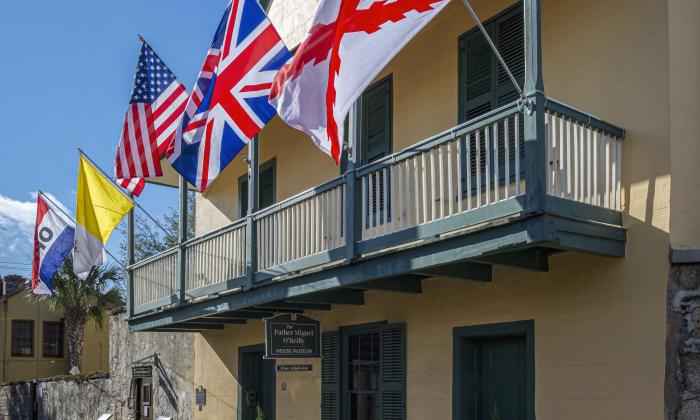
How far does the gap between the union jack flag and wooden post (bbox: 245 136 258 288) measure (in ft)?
3.37

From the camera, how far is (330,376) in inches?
504

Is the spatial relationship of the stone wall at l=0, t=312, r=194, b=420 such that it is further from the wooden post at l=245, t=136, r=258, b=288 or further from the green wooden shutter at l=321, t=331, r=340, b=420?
the wooden post at l=245, t=136, r=258, b=288

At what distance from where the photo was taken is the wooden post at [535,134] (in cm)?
754

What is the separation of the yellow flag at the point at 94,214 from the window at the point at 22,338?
2548 centimetres

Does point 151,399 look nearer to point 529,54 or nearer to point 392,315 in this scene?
point 392,315

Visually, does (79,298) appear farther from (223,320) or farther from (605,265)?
(605,265)

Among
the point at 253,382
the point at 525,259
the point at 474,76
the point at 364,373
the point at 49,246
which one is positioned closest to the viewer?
the point at 525,259

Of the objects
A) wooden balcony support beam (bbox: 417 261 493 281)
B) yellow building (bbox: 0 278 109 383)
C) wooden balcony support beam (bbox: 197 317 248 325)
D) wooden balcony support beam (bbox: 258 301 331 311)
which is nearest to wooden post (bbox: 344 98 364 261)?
wooden balcony support beam (bbox: 417 261 493 281)

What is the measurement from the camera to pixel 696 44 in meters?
8.78

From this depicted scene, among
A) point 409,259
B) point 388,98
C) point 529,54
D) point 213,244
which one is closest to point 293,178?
point 213,244

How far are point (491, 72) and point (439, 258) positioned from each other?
8.62 feet

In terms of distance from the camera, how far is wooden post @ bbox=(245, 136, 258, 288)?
11922 millimetres

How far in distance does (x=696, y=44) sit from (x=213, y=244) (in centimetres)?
745

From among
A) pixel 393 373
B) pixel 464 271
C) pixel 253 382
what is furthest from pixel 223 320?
pixel 464 271
